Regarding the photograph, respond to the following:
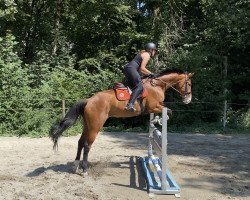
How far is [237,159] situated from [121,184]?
371cm

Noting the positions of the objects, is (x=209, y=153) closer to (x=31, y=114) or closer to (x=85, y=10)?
(x=31, y=114)

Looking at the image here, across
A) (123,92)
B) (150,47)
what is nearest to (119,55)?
(123,92)

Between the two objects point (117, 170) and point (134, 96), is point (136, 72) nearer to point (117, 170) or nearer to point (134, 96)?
point (134, 96)

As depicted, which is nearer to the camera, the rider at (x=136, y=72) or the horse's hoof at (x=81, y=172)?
the horse's hoof at (x=81, y=172)

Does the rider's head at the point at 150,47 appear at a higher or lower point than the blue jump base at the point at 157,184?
higher

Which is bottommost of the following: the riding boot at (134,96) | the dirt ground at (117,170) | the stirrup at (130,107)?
the dirt ground at (117,170)

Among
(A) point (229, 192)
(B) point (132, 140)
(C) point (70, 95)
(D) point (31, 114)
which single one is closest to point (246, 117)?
(B) point (132, 140)

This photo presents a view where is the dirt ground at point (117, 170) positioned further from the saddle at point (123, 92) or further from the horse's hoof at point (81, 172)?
the saddle at point (123, 92)

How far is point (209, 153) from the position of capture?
33.5 feet

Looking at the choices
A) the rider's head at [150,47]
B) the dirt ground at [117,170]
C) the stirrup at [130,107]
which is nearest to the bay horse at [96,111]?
the stirrup at [130,107]

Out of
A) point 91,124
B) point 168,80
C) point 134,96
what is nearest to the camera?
point 91,124

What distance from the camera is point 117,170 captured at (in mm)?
8023

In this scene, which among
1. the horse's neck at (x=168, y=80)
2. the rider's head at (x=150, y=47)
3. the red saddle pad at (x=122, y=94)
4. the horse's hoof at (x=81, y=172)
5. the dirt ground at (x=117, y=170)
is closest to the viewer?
the dirt ground at (x=117, y=170)

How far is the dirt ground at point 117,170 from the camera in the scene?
647 cm
